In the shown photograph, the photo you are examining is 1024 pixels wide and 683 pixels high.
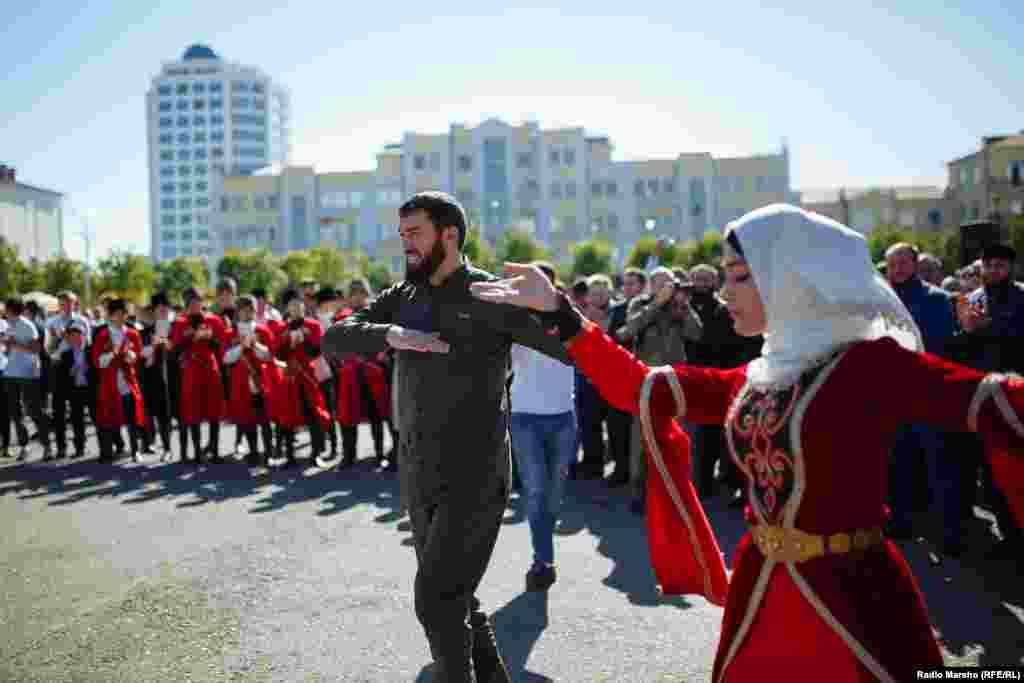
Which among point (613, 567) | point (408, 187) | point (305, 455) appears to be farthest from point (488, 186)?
point (613, 567)

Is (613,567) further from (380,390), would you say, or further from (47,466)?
(47,466)

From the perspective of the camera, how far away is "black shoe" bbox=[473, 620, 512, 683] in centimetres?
409

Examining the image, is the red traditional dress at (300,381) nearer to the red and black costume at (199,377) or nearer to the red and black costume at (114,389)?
the red and black costume at (199,377)

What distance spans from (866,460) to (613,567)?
4.45 meters

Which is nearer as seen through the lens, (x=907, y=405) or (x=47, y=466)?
(x=907, y=405)

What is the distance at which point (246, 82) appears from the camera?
593 ft

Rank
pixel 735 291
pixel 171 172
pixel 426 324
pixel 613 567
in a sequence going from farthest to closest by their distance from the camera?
1. pixel 171 172
2. pixel 613 567
3. pixel 426 324
4. pixel 735 291

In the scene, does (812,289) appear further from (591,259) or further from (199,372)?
(591,259)

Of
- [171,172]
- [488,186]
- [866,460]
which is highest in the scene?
[171,172]

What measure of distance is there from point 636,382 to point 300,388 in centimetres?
991

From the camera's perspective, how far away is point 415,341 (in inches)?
145

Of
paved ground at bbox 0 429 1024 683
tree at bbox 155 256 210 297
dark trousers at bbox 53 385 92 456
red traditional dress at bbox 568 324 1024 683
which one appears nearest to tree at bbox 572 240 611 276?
tree at bbox 155 256 210 297

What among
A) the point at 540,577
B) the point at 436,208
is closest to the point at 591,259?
the point at 540,577

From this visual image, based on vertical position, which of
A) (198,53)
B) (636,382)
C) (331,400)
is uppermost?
(198,53)
